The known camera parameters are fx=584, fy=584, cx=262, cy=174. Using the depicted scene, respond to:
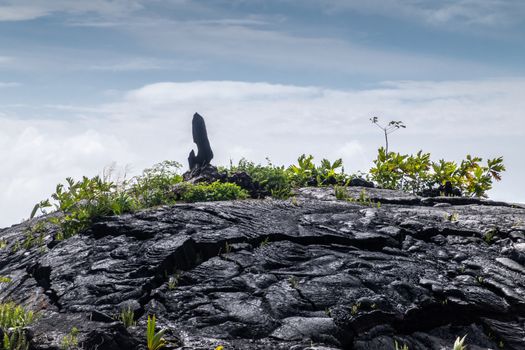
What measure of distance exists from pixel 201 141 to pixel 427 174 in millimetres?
8377

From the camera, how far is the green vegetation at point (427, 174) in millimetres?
21094

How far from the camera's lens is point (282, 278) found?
1112 cm

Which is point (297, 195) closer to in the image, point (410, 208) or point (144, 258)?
point (410, 208)

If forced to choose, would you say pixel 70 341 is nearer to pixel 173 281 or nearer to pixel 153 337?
pixel 153 337

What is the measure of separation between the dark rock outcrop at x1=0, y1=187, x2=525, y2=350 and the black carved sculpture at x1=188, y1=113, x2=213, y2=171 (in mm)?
4355

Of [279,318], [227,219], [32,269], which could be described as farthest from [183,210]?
[279,318]

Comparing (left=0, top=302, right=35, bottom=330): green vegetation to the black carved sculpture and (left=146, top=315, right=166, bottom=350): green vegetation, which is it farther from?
the black carved sculpture

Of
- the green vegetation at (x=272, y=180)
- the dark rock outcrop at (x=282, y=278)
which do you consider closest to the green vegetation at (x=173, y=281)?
the dark rock outcrop at (x=282, y=278)

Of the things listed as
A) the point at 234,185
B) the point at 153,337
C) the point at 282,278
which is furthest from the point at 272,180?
the point at 153,337

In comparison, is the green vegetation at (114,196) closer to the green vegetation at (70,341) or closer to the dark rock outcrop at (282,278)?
the dark rock outcrop at (282,278)

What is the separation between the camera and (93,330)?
907cm

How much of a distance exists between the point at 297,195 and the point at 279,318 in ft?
23.0

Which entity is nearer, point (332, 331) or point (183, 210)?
point (332, 331)

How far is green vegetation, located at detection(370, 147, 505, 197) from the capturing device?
69.2 ft
